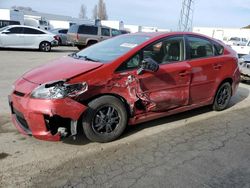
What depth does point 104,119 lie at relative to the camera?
4277mm

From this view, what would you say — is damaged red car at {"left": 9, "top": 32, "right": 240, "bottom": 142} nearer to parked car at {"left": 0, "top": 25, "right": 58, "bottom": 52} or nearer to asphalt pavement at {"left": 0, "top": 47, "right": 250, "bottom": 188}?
asphalt pavement at {"left": 0, "top": 47, "right": 250, "bottom": 188}

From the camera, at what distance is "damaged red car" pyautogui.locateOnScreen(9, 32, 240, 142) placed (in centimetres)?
387

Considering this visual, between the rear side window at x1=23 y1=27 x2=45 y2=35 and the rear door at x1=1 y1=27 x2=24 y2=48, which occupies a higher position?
the rear side window at x1=23 y1=27 x2=45 y2=35

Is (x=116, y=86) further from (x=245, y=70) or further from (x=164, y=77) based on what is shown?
(x=245, y=70)

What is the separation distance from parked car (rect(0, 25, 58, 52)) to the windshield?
13542mm

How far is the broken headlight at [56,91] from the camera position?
3.81 metres

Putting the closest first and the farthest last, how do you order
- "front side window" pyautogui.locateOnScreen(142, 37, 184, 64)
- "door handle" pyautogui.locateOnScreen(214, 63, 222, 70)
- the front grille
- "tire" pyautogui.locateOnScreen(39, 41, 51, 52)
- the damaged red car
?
the damaged red car
the front grille
"front side window" pyautogui.locateOnScreen(142, 37, 184, 64)
"door handle" pyautogui.locateOnScreen(214, 63, 222, 70)
"tire" pyautogui.locateOnScreen(39, 41, 51, 52)

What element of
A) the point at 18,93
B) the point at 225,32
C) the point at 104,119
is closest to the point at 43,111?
the point at 18,93

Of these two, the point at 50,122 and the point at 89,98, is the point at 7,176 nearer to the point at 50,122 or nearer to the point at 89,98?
the point at 50,122

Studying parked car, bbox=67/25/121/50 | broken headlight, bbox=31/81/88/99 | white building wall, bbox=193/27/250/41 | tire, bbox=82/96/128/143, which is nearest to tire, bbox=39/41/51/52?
parked car, bbox=67/25/121/50

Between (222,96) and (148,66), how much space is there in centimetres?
241

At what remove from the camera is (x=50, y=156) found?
3.89 metres

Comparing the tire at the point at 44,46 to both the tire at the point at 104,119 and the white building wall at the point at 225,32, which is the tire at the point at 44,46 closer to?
the tire at the point at 104,119

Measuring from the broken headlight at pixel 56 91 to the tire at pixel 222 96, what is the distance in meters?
3.24
